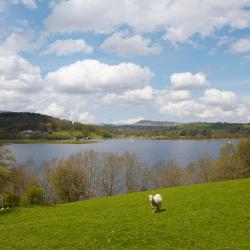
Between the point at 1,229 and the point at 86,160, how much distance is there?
5956 centimetres

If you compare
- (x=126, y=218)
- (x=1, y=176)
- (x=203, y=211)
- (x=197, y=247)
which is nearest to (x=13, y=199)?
(x=1, y=176)

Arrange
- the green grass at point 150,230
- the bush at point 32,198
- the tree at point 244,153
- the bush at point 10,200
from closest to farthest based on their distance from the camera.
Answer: the green grass at point 150,230 < the bush at point 32,198 < the bush at point 10,200 < the tree at point 244,153

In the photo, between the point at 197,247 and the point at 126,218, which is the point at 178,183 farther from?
the point at 197,247

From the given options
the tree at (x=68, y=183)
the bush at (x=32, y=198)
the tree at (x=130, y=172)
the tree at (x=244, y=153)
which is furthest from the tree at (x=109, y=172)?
the tree at (x=244, y=153)

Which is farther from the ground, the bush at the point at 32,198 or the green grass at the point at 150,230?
the green grass at the point at 150,230

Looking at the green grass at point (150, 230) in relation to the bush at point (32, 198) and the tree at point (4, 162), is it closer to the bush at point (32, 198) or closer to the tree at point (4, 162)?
the tree at point (4, 162)

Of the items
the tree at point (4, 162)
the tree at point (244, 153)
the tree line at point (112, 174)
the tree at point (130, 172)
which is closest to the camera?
the tree at point (4, 162)

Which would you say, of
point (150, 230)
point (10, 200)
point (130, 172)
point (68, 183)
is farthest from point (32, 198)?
point (150, 230)

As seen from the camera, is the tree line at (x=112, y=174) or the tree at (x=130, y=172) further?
the tree at (x=130, y=172)

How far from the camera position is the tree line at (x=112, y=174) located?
6456 centimetres

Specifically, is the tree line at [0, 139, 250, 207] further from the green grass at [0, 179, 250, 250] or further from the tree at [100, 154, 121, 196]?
the green grass at [0, 179, 250, 250]

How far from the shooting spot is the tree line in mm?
64562

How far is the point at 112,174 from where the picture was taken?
77875 mm

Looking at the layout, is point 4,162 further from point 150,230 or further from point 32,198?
point 150,230
